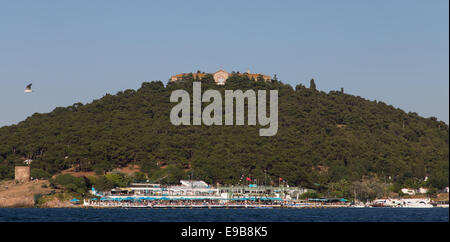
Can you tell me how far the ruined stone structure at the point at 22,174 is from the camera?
13812 cm

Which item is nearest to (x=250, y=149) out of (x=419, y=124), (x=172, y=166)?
(x=172, y=166)

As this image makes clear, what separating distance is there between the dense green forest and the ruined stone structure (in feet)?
7.55

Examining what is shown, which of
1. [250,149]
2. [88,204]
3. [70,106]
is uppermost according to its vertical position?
[70,106]

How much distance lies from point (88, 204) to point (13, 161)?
4083cm

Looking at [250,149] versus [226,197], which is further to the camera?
[250,149]

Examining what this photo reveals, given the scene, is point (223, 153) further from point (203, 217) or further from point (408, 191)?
point (203, 217)

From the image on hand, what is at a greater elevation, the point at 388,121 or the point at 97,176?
the point at 388,121

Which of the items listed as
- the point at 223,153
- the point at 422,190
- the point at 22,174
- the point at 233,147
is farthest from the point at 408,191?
the point at 22,174

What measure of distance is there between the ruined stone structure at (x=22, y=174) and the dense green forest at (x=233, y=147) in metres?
2.30

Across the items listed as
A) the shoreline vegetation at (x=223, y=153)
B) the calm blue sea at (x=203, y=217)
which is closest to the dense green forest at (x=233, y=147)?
the shoreline vegetation at (x=223, y=153)

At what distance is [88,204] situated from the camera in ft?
395

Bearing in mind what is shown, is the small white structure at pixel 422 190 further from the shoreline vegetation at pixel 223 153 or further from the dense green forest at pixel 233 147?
the dense green forest at pixel 233 147
